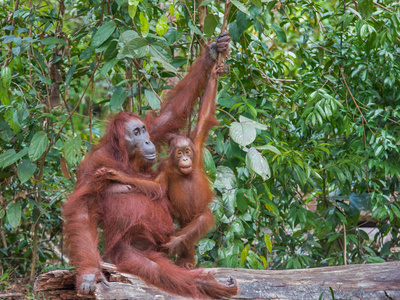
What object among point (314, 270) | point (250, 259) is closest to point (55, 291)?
point (250, 259)

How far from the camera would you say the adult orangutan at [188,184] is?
3.11m

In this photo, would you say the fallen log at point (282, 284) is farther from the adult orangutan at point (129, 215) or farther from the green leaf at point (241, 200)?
the green leaf at point (241, 200)

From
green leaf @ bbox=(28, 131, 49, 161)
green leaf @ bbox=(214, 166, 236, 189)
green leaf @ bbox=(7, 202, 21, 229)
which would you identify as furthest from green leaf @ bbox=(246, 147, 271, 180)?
green leaf @ bbox=(7, 202, 21, 229)

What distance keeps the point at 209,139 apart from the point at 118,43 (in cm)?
104

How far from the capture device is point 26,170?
145 inches

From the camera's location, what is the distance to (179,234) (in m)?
3.14

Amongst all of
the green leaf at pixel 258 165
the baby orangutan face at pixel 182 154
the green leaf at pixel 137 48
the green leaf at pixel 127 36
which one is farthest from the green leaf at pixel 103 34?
the green leaf at pixel 258 165

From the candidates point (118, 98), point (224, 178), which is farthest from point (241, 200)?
point (118, 98)

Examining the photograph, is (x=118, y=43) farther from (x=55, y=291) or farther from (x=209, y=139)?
(x=55, y=291)

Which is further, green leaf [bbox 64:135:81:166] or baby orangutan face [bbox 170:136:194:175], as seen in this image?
green leaf [bbox 64:135:81:166]

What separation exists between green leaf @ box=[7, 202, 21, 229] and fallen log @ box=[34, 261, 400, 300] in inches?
46.2

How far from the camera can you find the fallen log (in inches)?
105

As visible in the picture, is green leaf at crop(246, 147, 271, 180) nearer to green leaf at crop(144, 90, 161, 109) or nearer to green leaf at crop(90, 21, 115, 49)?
green leaf at crop(144, 90, 161, 109)

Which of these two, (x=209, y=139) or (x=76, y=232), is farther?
(x=209, y=139)
